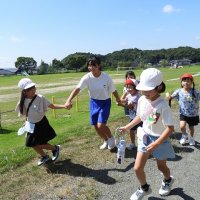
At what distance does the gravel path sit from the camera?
14.7 feet

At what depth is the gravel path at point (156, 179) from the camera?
4.49 meters

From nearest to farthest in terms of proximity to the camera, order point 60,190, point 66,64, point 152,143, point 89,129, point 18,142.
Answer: point 152,143, point 60,190, point 89,129, point 18,142, point 66,64

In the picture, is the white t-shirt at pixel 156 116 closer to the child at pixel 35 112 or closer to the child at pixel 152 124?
the child at pixel 152 124

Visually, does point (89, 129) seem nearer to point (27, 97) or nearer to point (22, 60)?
point (27, 97)

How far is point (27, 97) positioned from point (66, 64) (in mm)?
108056

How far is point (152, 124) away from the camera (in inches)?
164

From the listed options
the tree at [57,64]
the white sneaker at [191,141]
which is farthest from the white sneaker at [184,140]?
the tree at [57,64]

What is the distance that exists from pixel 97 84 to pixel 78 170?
1.69m

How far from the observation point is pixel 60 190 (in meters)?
4.76

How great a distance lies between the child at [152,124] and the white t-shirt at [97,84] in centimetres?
209

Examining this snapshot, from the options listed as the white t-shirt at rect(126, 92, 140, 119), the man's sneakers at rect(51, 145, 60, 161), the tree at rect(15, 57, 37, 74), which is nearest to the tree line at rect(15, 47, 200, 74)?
the tree at rect(15, 57, 37, 74)

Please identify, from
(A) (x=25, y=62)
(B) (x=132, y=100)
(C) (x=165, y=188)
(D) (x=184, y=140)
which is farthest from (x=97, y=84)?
(A) (x=25, y=62)

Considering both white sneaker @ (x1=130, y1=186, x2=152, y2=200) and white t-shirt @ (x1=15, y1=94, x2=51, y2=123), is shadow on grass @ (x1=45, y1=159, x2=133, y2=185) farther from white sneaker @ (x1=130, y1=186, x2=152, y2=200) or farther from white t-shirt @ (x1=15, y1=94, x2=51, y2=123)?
white t-shirt @ (x1=15, y1=94, x2=51, y2=123)

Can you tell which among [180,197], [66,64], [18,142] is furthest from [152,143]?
[66,64]
